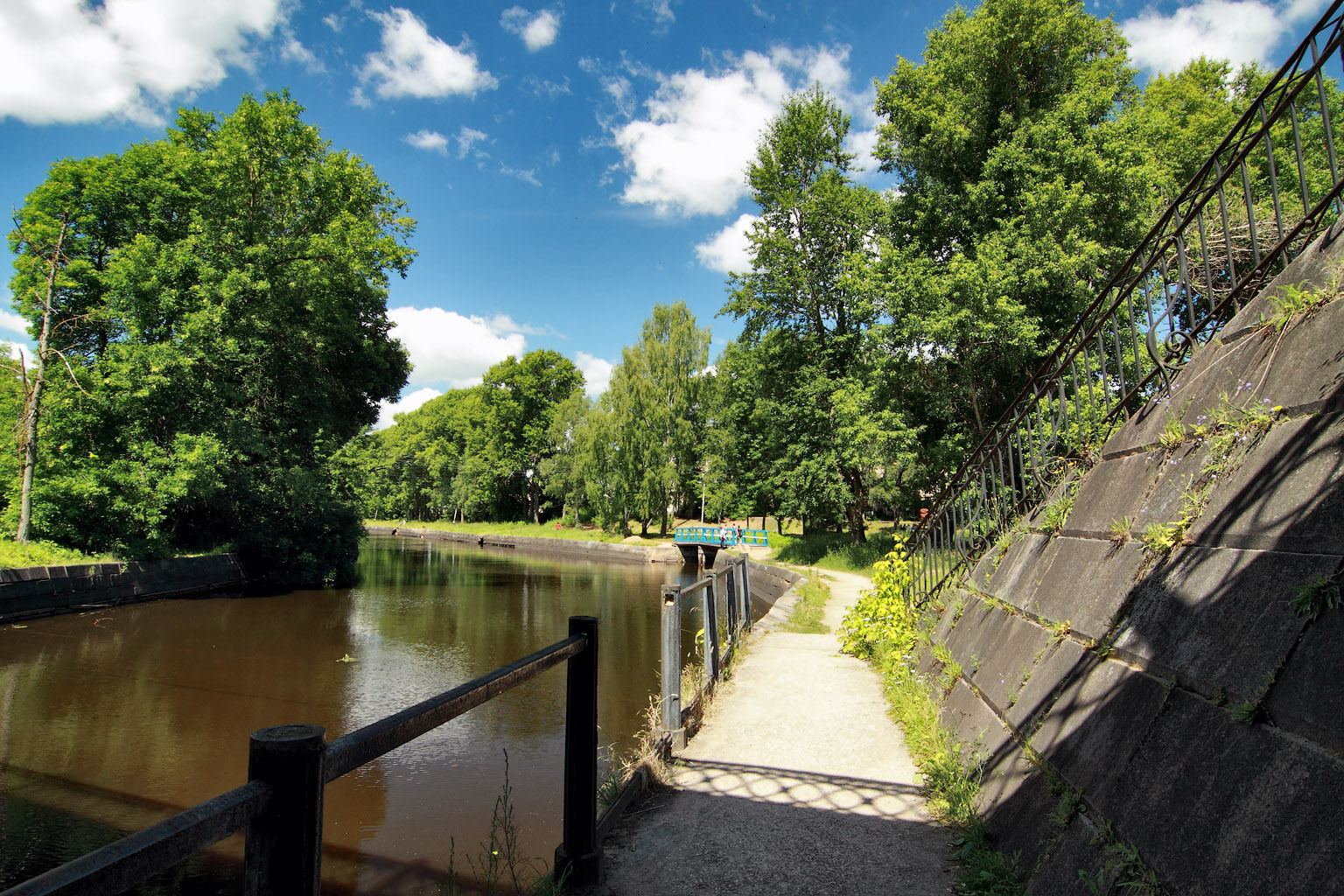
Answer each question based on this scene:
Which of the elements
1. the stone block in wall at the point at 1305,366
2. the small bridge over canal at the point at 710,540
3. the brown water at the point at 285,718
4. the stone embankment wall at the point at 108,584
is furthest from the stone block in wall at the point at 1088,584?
the small bridge over canal at the point at 710,540

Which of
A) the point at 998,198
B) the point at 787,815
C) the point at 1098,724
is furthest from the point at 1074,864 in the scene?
the point at 998,198

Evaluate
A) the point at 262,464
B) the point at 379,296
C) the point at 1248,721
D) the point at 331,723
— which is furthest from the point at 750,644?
the point at 379,296

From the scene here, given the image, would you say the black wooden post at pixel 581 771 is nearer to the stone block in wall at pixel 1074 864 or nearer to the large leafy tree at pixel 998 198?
the stone block in wall at pixel 1074 864

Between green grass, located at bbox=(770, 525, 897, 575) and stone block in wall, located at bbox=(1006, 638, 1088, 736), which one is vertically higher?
stone block in wall, located at bbox=(1006, 638, 1088, 736)

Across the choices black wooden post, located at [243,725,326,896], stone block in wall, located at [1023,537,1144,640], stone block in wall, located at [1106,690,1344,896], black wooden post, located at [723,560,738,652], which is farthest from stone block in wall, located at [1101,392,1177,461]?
black wooden post, located at [723,560,738,652]

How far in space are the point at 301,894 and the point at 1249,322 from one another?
4.48 meters

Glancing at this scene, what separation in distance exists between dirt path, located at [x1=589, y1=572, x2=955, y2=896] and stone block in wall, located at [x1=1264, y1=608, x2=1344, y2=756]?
1632mm

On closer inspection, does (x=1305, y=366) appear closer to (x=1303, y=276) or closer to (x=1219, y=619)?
(x=1303, y=276)

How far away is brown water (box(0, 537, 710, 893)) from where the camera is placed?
568cm

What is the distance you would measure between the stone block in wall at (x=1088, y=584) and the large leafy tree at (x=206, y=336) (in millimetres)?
18719

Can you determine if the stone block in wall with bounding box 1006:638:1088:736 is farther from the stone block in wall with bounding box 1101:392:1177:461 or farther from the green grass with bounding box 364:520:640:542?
the green grass with bounding box 364:520:640:542

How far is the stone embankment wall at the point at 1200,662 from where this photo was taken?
187cm

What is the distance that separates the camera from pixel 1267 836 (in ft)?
5.88

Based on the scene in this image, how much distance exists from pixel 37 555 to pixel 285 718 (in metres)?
10.9
